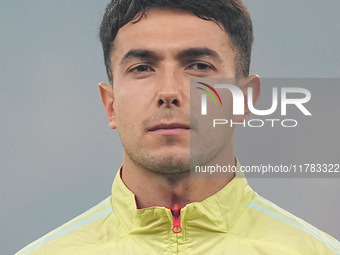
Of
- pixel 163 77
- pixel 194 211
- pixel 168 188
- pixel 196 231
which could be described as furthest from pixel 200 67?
pixel 196 231

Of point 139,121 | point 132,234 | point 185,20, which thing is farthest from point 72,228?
point 185,20

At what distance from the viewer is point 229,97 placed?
479cm

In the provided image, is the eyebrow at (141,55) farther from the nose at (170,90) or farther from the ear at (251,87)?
the ear at (251,87)

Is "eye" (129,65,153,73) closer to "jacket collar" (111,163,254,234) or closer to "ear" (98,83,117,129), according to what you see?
"ear" (98,83,117,129)

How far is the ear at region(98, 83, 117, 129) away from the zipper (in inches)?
37.6

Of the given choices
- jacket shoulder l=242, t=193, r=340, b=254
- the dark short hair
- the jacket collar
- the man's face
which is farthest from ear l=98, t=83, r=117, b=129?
jacket shoulder l=242, t=193, r=340, b=254

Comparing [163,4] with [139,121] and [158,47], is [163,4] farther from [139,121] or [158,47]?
[139,121]

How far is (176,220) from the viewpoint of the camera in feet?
14.4

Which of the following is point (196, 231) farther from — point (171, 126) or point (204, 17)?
point (204, 17)

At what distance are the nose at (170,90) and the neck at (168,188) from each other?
0.54m

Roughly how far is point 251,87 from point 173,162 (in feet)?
3.58

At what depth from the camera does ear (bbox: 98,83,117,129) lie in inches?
199

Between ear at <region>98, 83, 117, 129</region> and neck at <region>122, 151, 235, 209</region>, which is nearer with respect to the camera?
neck at <region>122, 151, 235, 209</region>

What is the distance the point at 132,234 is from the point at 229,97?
4.07ft
